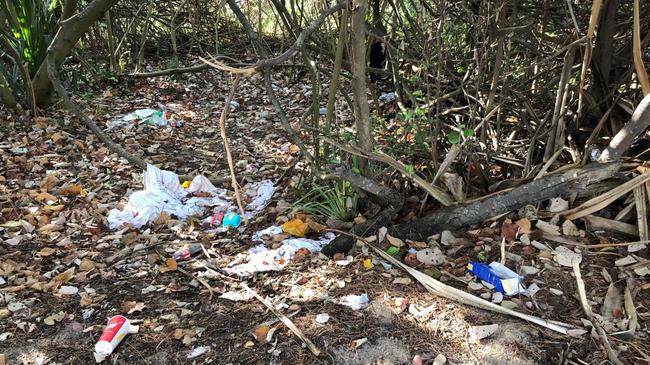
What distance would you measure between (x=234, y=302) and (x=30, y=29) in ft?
12.6

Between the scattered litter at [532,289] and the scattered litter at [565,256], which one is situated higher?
the scattered litter at [565,256]

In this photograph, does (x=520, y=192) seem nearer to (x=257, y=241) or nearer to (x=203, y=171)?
(x=257, y=241)

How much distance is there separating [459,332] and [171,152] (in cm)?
298

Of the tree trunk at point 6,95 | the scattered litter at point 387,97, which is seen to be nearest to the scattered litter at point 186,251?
the scattered litter at point 387,97

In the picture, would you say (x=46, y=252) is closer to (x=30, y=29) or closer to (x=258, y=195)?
(x=258, y=195)

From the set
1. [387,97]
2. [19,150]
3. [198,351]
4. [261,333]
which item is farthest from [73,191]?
[387,97]

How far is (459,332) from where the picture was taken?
210 centimetres

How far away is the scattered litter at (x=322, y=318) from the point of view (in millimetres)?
2197

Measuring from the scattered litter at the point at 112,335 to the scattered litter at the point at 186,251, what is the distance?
55cm

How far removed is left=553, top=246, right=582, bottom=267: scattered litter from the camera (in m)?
2.40

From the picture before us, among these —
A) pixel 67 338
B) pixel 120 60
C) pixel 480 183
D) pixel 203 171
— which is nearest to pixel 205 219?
pixel 203 171

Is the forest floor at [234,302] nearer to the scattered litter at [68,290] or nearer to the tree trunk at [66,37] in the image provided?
the scattered litter at [68,290]

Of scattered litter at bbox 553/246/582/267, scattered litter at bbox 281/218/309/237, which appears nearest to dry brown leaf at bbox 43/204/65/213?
scattered litter at bbox 281/218/309/237

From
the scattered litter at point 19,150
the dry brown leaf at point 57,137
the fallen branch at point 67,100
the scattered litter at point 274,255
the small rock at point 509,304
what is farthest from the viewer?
the dry brown leaf at point 57,137
